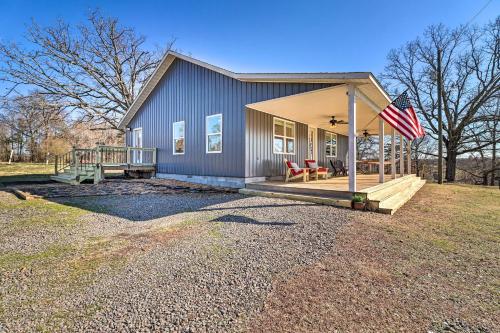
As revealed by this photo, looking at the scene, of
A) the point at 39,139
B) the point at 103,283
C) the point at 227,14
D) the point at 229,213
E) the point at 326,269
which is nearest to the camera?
the point at 103,283

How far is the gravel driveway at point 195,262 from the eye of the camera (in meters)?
1.90

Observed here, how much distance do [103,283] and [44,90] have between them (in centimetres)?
2246

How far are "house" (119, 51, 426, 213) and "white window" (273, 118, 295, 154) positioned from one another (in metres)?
0.04

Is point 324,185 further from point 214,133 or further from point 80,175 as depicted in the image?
point 80,175

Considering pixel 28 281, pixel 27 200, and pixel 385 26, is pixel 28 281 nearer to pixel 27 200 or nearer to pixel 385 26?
pixel 27 200

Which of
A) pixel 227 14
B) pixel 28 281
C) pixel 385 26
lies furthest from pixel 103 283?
pixel 385 26

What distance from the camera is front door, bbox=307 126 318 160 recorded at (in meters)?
12.1

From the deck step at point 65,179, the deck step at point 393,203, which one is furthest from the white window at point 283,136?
the deck step at point 65,179

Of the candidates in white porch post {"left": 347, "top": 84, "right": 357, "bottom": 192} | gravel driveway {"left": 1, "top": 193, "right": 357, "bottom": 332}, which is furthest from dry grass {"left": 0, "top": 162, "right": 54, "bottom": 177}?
white porch post {"left": 347, "top": 84, "right": 357, "bottom": 192}

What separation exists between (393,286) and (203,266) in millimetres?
1921

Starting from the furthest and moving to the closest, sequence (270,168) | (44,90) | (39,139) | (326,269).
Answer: (39,139) < (44,90) < (270,168) < (326,269)

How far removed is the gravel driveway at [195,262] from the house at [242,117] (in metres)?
2.60

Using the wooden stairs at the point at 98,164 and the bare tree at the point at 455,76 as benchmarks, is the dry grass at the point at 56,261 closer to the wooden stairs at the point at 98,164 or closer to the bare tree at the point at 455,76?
the wooden stairs at the point at 98,164

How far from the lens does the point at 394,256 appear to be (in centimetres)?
312
